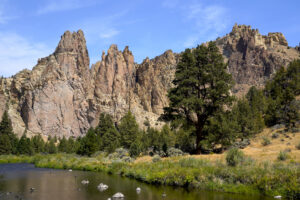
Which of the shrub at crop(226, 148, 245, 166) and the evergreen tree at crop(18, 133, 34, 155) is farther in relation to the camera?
the evergreen tree at crop(18, 133, 34, 155)

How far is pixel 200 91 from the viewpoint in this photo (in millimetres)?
34062

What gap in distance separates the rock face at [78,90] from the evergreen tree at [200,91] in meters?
125

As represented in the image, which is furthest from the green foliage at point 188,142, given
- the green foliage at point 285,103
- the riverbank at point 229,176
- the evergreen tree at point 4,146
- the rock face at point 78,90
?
the rock face at point 78,90

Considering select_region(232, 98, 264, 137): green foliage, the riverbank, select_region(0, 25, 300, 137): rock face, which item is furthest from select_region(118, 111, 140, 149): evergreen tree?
select_region(0, 25, 300, 137): rock face

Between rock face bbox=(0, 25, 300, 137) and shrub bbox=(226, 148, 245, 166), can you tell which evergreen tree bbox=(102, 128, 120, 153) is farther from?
rock face bbox=(0, 25, 300, 137)

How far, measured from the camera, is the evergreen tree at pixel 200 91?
3197cm

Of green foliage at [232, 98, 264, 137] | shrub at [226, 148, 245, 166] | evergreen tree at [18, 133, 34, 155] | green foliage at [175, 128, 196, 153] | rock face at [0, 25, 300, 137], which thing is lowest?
evergreen tree at [18, 133, 34, 155]

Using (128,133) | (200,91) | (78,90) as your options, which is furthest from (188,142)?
(78,90)

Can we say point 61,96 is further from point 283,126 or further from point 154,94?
point 283,126

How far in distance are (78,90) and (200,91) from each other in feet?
439

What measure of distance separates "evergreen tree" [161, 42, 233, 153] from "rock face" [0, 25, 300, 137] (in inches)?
4913

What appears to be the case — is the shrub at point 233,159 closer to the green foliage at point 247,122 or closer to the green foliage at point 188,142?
the green foliage at point 188,142

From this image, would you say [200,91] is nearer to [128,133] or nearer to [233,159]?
[233,159]

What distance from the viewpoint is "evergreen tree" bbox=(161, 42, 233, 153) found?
32.0 m
